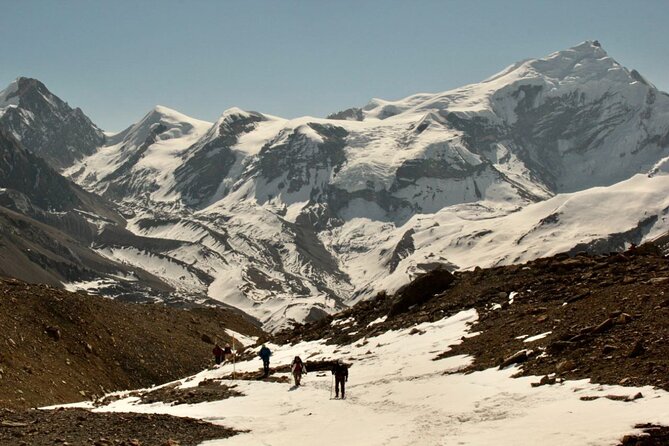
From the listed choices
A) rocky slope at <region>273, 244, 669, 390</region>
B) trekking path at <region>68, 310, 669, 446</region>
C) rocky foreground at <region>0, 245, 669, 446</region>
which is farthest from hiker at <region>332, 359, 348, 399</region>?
rocky slope at <region>273, 244, 669, 390</region>

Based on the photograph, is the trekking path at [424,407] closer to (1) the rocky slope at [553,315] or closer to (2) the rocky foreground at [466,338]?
(2) the rocky foreground at [466,338]

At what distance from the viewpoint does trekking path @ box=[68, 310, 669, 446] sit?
82.6ft

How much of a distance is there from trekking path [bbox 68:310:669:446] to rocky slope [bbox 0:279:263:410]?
809cm

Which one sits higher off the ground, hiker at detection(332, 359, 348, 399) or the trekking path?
hiker at detection(332, 359, 348, 399)

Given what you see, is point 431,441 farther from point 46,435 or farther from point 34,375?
point 34,375

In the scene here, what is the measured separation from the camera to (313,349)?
177ft

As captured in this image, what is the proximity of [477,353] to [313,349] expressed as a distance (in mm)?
17249

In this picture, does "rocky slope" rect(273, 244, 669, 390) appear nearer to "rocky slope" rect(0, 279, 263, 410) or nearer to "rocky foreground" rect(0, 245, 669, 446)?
"rocky foreground" rect(0, 245, 669, 446)

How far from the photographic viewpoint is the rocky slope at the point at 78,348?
160ft

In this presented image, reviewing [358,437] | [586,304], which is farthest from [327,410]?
[586,304]

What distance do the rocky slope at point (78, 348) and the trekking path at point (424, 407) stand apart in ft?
26.6

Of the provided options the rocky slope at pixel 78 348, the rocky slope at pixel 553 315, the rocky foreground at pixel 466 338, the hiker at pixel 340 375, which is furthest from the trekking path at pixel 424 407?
the rocky slope at pixel 78 348

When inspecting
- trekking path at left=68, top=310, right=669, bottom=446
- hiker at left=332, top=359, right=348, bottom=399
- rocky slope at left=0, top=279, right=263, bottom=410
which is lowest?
trekking path at left=68, top=310, right=669, bottom=446

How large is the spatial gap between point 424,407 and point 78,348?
34.9 m
